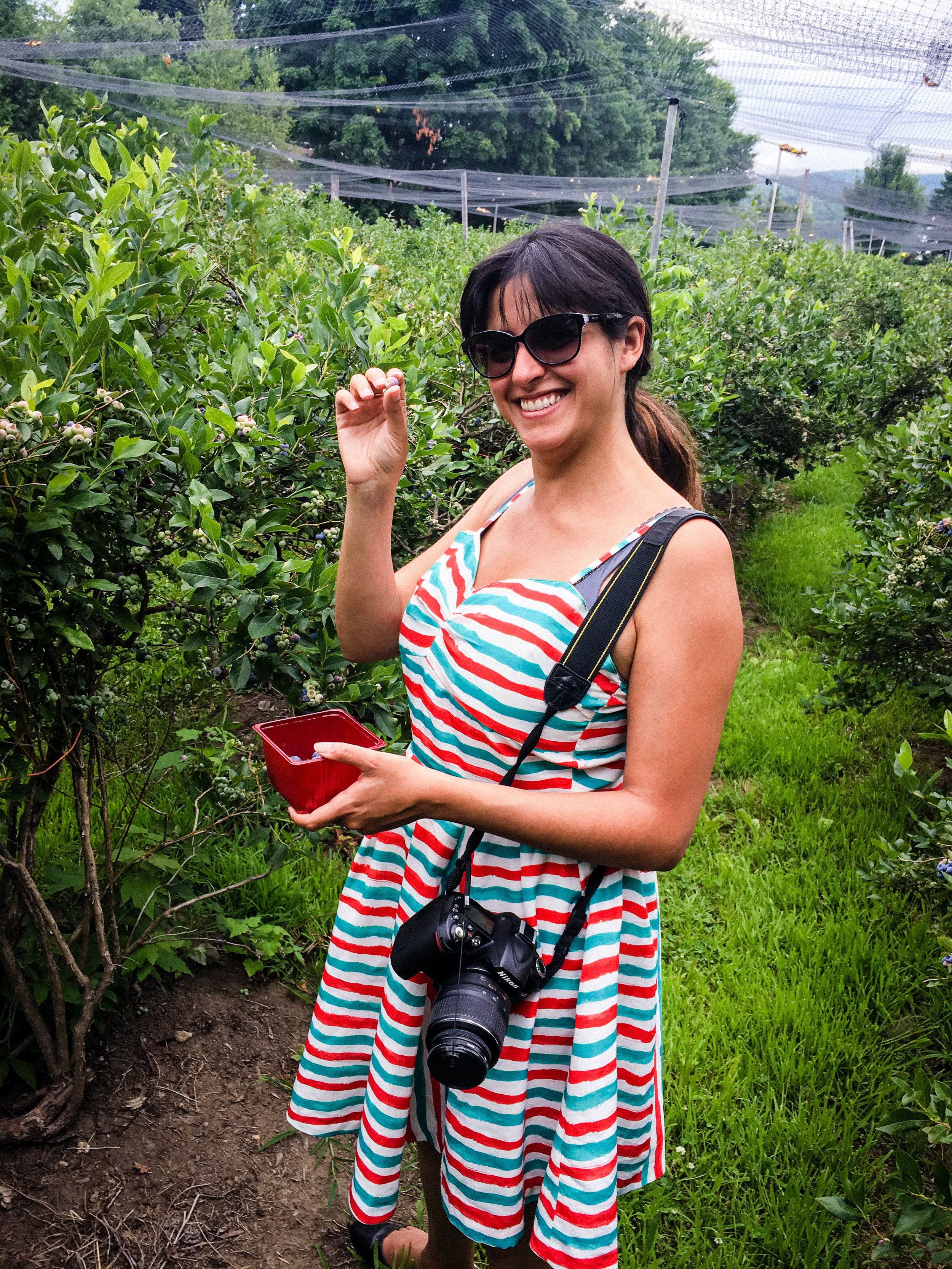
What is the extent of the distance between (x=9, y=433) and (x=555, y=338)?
2.50 feet

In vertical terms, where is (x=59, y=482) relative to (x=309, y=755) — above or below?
above

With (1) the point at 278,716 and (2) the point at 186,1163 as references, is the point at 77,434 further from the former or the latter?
(1) the point at 278,716

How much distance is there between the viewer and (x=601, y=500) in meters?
1.38

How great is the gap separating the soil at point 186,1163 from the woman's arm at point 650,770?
1.25 m

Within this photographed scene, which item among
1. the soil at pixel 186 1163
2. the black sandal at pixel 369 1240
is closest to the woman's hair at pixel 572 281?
the black sandal at pixel 369 1240

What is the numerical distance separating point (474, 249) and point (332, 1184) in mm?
11974

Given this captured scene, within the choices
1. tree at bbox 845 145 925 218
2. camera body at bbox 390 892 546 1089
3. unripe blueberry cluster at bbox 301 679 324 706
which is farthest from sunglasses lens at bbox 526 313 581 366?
tree at bbox 845 145 925 218

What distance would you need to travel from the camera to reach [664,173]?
6.18 metres

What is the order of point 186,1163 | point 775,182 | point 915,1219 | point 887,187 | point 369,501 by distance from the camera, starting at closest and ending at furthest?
point 915,1219 → point 369,501 → point 186,1163 → point 775,182 → point 887,187

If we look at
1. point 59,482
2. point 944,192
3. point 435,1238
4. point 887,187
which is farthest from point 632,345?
point 944,192

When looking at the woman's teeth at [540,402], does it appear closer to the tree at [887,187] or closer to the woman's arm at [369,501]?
the woman's arm at [369,501]

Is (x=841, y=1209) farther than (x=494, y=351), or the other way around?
(x=841, y=1209)

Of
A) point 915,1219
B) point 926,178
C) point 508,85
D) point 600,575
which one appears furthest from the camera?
point 926,178

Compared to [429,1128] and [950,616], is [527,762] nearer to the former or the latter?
[429,1128]
